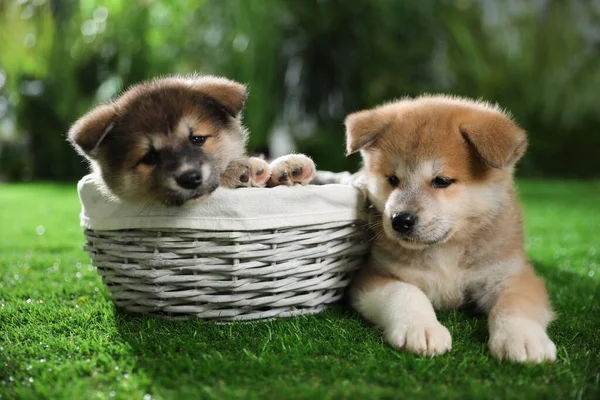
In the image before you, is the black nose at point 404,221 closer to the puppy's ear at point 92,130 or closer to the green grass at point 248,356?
the green grass at point 248,356

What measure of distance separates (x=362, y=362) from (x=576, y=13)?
9.97 m

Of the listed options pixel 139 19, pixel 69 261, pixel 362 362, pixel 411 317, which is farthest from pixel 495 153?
pixel 139 19

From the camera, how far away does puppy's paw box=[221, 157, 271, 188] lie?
2.33 metres

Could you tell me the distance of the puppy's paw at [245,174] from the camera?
2330 mm

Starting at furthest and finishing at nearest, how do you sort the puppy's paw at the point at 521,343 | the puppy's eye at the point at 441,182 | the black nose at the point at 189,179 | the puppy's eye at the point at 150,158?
the puppy's eye at the point at 441,182 → the puppy's eye at the point at 150,158 → the black nose at the point at 189,179 → the puppy's paw at the point at 521,343

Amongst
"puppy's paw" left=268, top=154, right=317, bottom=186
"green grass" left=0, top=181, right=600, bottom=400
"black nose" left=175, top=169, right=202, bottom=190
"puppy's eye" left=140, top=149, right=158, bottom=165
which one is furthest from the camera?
"puppy's paw" left=268, top=154, right=317, bottom=186

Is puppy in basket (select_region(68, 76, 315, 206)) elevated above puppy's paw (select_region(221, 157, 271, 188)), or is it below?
above

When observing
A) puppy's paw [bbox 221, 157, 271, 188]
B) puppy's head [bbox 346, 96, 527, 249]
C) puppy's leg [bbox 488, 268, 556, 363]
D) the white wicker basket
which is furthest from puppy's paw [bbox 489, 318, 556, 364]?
puppy's paw [bbox 221, 157, 271, 188]

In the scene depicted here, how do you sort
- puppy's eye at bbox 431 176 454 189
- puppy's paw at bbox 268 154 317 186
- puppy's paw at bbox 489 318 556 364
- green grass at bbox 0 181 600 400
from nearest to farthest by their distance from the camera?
1. green grass at bbox 0 181 600 400
2. puppy's paw at bbox 489 318 556 364
3. puppy's eye at bbox 431 176 454 189
4. puppy's paw at bbox 268 154 317 186

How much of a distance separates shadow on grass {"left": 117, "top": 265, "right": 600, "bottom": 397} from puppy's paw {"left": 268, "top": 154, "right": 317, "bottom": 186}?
0.57 m

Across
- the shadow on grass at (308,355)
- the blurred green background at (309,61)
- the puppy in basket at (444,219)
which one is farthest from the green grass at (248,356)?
the blurred green background at (309,61)

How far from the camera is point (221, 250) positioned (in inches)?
83.3

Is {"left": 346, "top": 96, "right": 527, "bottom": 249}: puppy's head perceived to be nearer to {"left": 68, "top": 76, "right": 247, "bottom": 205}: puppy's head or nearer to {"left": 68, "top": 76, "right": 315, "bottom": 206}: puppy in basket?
{"left": 68, "top": 76, "right": 315, "bottom": 206}: puppy in basket

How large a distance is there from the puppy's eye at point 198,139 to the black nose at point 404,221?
0.81 metres
